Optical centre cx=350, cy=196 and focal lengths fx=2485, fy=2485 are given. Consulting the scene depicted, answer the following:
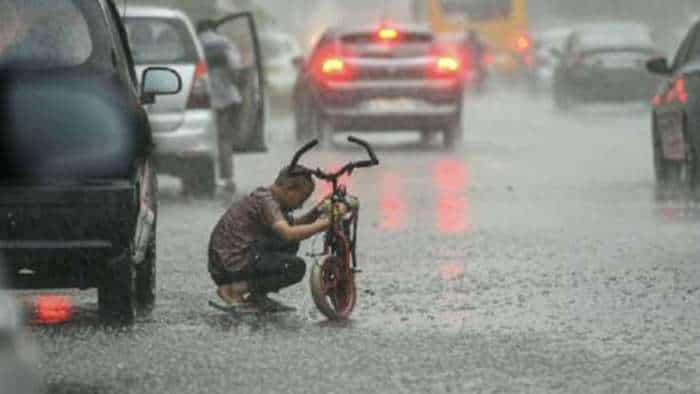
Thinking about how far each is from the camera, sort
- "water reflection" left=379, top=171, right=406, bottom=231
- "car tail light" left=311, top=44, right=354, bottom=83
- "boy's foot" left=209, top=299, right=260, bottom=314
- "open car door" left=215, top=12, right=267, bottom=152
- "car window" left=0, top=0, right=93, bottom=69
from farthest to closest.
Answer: "car tail light" left=311, top=44, right=354, bottom=83 < "open car door" left=215, top=12, right=267, bottom=152 < "water reflection" left=379, top=171, right=406, bottom=231 < "boy's foot" left=209, top=299, right=260, bottom=314 < "car window" left=0, top=0, right=93, bottom=69

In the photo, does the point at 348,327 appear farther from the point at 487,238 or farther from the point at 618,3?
the point at 618,3

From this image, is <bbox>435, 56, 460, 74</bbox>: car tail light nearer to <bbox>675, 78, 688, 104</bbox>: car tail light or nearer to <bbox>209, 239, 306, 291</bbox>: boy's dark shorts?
<bbox>675, 78, 688, 104</bbox>: car tail light

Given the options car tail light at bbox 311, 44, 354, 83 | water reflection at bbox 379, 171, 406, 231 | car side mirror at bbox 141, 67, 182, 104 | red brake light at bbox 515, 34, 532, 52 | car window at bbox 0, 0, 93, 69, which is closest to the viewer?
car window at bbox 0, 0, 93, 69

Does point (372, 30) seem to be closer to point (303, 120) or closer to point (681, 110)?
point (303, 120)

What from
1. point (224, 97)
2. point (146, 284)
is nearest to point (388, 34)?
point (224, 97)

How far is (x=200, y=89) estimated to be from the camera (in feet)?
64.2

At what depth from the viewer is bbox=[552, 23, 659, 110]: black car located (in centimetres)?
4219

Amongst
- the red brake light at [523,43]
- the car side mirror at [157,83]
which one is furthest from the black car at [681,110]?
the red brake light at [523,43]

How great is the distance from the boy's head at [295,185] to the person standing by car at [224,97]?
10.1m

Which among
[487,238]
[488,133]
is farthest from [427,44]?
[487,238]

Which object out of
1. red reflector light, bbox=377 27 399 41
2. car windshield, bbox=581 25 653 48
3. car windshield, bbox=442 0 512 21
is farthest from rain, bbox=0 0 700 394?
car windshield, bbox=442 0 512 21

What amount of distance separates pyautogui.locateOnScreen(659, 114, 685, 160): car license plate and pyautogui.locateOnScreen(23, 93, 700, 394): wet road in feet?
1.46

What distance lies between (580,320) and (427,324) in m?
0.68

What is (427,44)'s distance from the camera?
95.1ft
